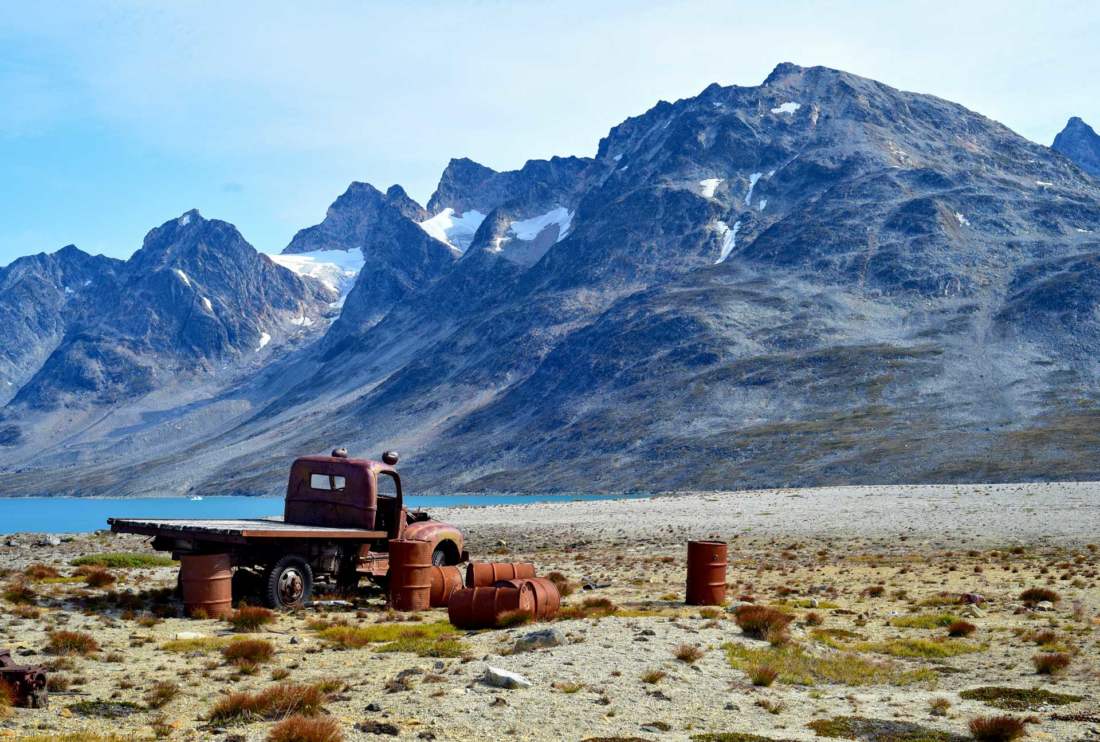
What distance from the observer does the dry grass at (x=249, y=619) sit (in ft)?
59.6

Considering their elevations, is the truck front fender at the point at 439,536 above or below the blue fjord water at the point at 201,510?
above

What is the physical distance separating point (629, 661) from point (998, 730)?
17.3 ft

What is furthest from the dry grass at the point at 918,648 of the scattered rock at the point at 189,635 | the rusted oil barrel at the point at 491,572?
the scattered rock at the point at 189,635

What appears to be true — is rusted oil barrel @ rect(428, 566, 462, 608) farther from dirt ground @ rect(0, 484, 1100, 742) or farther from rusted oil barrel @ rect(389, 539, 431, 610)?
dirt ground @ rect(0, 484, 1100, 742)

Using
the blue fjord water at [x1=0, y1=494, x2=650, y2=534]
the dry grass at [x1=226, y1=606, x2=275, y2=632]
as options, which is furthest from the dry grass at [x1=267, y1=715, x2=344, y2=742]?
the blue fjord water at [x1=0, y1=494, x2=650, y2=534]

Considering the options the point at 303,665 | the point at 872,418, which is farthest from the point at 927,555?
the point at 872,418

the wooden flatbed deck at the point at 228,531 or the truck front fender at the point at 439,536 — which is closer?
the wooden flatbed deck at the point at 228,531

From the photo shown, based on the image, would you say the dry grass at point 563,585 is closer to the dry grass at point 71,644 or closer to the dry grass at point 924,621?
the dry grass at point 924,621

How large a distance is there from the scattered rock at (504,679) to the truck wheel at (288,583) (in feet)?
26.8

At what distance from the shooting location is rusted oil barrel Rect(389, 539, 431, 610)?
70.6ft

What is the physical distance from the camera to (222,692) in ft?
43.0

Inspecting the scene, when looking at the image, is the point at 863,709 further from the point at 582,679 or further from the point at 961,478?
the point at 961,478

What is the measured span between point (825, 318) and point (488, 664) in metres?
168

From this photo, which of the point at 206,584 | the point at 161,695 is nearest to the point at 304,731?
the point at 161,695
